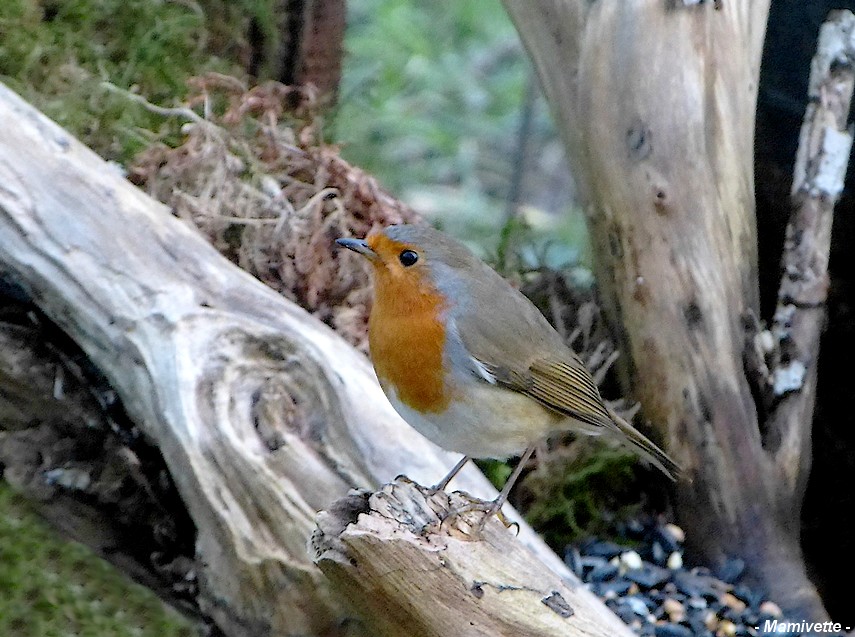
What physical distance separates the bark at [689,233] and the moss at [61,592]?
1677 millimetres

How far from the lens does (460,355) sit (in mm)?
2531

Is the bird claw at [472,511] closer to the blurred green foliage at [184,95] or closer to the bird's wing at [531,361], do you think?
the bird's wing at [531,361]

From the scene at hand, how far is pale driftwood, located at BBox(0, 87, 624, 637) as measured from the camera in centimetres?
256

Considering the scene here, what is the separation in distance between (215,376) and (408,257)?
619mm

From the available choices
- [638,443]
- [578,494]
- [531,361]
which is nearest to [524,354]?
[531,361]

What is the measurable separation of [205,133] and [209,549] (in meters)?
1.52

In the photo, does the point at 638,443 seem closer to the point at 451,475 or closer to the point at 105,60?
the point at 451,475

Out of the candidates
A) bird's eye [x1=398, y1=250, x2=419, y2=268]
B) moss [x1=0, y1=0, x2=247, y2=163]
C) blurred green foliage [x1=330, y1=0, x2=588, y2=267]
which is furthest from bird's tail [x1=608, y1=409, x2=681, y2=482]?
blurred green foliage [x1=330, y1=0, x2=588, y2=267]

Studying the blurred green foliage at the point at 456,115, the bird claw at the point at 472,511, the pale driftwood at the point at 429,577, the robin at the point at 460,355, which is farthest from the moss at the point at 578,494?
the blurred green foliage at the point at 456,115

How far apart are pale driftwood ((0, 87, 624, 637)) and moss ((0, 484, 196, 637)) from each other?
0.25m

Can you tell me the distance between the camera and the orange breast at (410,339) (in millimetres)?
2473

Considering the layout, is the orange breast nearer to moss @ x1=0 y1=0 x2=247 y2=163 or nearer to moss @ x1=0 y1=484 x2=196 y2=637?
moss @ x1=0 y1=484 x2=196 y2=637

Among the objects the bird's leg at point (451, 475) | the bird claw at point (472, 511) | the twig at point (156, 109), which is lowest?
the bird claw at point (472, 511)

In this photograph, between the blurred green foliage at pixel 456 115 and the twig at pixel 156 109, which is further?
the blurred green foliage at pixel 456 115
